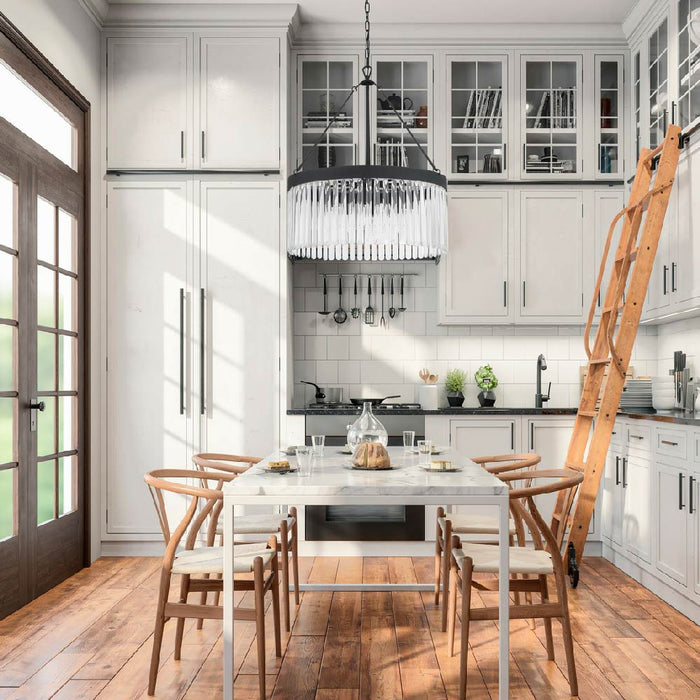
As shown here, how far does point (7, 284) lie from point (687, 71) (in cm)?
389

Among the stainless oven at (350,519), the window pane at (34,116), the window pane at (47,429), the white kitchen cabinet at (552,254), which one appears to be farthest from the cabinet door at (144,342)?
the white kitchen cabinet at (552,254)

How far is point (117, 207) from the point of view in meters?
4.97

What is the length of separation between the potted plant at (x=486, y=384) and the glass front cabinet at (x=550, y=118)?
1382 millimetres

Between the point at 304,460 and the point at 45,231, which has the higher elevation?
the point at 45,231

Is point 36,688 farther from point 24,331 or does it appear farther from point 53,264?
point 53,264

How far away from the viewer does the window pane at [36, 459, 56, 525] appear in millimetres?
4031

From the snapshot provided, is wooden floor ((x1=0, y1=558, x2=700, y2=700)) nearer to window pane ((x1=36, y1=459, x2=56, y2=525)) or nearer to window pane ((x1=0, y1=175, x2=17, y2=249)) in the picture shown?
window pane ((x1=36, y1=459, x2=56, y2=525))

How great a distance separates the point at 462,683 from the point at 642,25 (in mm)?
4300

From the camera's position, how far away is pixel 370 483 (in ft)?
8.87

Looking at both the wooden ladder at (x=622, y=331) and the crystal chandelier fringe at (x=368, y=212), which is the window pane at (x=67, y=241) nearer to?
the crystal chandelier fringe at (x=368, y=212)

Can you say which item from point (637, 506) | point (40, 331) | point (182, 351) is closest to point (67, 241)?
point (40, 331)

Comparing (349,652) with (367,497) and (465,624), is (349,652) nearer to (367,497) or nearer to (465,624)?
(465,624)

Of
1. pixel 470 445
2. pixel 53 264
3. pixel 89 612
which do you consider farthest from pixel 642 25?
pixel 89 612

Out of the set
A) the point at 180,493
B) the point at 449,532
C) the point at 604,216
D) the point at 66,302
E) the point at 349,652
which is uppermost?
the point at 604,216
